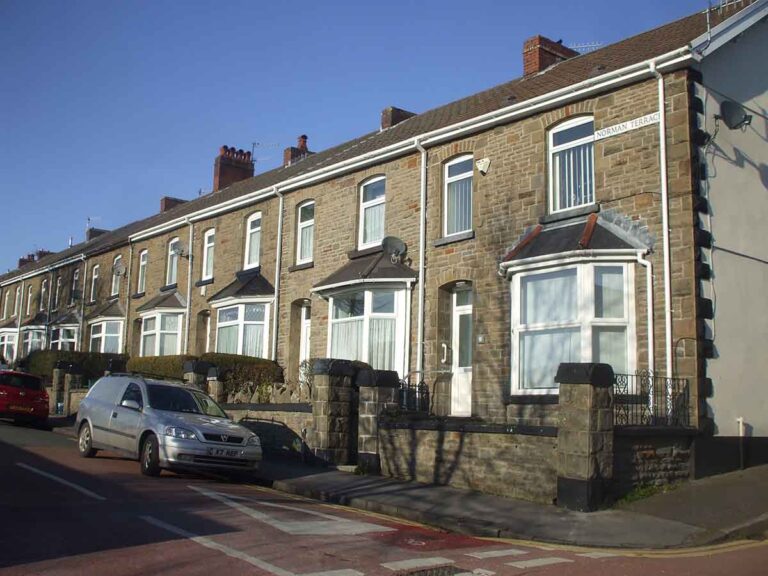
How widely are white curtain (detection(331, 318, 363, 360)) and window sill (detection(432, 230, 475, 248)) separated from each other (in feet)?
9.07

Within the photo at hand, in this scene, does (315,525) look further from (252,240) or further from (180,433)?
(252,240)

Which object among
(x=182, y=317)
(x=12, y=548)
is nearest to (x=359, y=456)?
(x=12, y=548)

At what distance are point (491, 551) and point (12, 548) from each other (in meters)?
4.87

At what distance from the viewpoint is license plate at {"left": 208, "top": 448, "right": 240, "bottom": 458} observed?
1292cm

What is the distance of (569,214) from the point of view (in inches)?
601

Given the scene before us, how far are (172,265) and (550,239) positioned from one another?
702 inches

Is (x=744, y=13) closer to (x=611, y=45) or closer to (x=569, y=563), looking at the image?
(x=611, y=45)

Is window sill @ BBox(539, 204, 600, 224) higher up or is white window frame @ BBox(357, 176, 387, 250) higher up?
white window frame @ BBox(357, 176, 387, 250)

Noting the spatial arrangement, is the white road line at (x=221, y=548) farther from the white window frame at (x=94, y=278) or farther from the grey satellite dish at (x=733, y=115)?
the white window frame at (x=94, y=278)

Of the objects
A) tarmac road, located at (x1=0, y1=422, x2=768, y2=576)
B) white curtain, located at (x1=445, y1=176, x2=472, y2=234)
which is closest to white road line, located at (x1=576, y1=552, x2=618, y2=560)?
tarmac road, located at (x1=0, y1=422, x2=768, y2=576)

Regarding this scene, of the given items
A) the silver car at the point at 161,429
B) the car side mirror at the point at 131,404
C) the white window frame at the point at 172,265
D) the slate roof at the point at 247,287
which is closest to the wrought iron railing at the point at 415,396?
the silver car at the point at 161,429

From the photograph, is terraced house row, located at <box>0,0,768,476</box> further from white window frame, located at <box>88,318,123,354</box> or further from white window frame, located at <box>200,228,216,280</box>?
white window frame, located at <box>88,318,123,354</box>

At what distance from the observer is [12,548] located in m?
7.61

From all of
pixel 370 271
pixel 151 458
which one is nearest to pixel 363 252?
pixel 370 271
